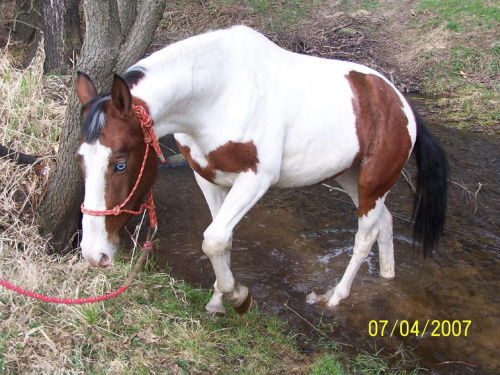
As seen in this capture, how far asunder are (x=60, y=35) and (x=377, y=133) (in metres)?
3.86

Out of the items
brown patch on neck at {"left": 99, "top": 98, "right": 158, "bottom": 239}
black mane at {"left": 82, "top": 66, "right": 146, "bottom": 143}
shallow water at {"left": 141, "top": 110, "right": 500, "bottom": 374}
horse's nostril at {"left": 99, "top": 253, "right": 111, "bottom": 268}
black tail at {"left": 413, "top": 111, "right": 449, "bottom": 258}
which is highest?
black mane at {"left": 82, "top": 66, "right": 146, "bottom": 143}

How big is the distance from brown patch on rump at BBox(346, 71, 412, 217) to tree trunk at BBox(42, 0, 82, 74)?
3.47 metres

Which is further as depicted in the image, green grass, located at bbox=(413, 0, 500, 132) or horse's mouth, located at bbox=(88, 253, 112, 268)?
green grass, located at bbox=(413, 0, 500, 132)

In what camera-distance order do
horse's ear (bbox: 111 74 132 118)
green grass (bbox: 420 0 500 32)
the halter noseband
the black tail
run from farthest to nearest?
1. green grass (bbox: 420 0 500 32)
2. the black tail
3. the halter noseband
4. horse's ear (bbox: 111 74 132 118)

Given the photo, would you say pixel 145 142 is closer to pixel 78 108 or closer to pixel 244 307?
pixel 244 307

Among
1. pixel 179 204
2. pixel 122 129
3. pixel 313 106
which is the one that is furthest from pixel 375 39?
pixel 122 129

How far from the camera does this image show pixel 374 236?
12.2ft

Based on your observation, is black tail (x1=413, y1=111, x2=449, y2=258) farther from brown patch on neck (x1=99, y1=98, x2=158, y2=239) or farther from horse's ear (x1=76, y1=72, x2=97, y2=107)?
horse's ear (x1=76, y1=72, x2=97, y2=107)

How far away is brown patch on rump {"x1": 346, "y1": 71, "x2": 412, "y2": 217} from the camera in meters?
3.27

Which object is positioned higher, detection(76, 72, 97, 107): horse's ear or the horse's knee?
detection(76, 72, 97, 107): horse's ear

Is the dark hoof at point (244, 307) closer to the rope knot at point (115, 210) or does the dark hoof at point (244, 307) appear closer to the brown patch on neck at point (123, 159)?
the brown patch on neck at point (123, 159)

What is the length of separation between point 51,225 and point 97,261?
5.40 feet

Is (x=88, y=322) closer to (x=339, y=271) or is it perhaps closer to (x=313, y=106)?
(x=313, y=106)

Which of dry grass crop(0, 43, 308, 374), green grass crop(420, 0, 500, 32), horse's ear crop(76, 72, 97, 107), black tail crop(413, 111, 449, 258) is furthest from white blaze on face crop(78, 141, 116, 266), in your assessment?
green grass crop(420, 0, 500, 32)
